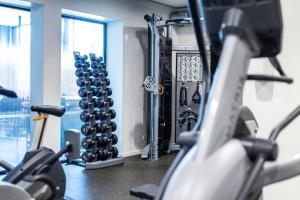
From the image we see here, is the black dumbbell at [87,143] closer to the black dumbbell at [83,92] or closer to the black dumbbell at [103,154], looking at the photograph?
Result: the black dumbbell at [103,154]

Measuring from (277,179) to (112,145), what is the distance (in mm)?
5442

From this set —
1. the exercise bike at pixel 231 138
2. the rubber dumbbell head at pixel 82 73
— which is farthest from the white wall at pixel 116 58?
the exercise bike at pixel 231 138

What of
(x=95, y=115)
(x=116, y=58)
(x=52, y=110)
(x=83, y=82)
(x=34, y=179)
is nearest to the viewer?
(x=34, y=179)

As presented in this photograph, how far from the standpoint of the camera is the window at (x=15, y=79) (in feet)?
18.6

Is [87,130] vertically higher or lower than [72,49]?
lower

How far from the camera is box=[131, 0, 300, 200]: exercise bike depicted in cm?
80

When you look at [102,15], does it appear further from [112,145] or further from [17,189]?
[17,189]

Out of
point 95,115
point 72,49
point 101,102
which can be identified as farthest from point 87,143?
point 72,49

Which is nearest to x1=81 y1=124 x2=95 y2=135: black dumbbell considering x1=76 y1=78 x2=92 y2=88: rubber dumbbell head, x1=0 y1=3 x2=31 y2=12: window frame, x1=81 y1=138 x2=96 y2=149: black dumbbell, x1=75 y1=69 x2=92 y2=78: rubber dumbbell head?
x1=81 y1=138 x2=96 y2=149: black dumbbell

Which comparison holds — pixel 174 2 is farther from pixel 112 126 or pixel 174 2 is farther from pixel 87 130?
pixel 87 130

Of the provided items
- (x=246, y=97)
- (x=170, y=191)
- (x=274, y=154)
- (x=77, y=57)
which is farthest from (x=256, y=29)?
(x=77, y=57)

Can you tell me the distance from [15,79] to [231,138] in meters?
5.46

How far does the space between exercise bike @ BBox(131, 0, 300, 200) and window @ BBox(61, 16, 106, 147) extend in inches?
219

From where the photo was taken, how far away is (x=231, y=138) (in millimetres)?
875
